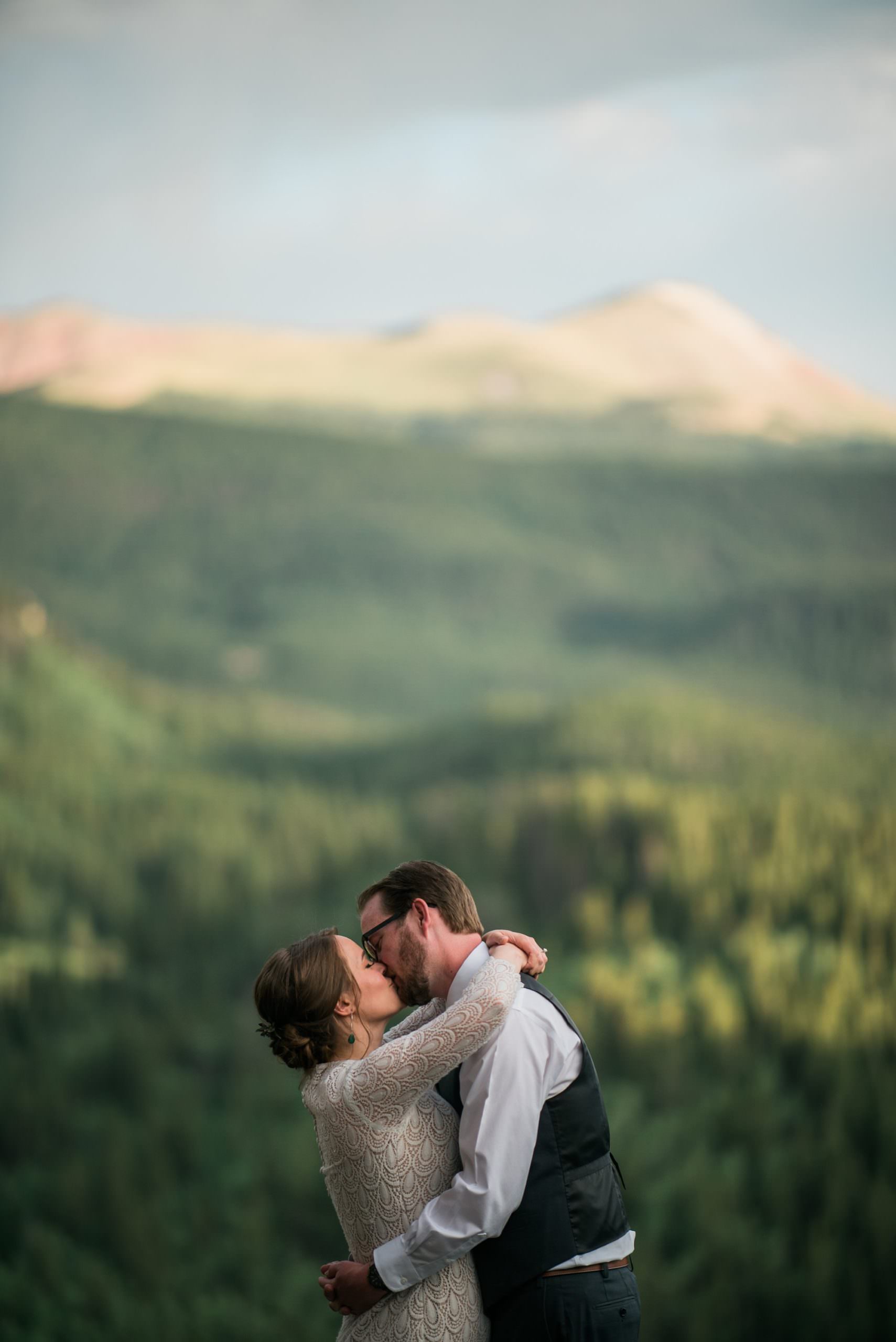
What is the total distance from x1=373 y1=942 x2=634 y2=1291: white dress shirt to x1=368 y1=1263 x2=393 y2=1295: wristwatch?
16mm

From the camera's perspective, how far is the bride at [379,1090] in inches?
93.1

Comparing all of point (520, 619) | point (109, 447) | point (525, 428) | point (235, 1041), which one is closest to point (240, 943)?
point (235, 1041)

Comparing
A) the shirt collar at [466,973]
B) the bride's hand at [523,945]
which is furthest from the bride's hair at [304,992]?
the bride's hand at [523,945]

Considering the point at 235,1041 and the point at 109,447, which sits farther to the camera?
the point at 109,447

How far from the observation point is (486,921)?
42.8ft

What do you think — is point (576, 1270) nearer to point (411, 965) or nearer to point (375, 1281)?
point (375, 1281)

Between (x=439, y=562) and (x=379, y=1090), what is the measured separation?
20.8 m

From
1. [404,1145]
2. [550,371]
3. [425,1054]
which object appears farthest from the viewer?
[550,371]

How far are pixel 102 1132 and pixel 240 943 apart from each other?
9.80 feet

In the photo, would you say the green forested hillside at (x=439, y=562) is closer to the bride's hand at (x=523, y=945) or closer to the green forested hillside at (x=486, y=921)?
the green forested hillside at (x=486, y=921)

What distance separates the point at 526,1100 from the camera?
7.86ft

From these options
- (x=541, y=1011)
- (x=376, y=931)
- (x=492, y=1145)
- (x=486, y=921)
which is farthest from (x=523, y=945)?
(x=486, y=921)

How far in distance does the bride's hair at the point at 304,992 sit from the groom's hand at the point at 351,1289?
42 cm

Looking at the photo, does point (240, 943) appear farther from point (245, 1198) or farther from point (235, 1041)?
point (245, 1198)
